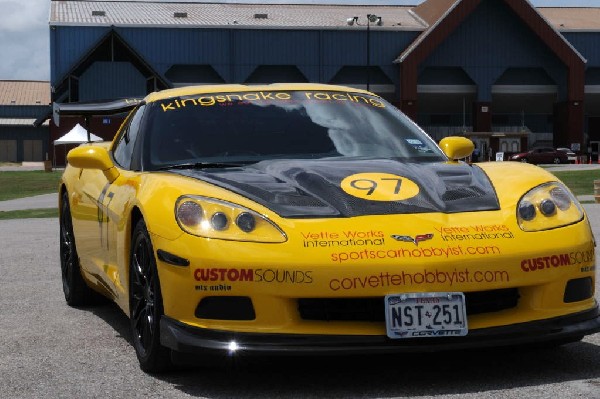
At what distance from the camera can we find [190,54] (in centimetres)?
6228

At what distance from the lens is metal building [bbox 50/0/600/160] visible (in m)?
62.2

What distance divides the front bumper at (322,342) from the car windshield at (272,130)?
1.22m

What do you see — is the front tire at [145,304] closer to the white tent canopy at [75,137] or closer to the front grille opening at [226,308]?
the front grille opening at [226,308]

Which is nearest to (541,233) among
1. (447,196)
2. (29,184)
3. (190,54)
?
(447,196)

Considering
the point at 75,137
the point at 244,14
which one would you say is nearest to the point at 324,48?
the point at 244,14

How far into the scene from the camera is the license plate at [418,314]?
13.6 feet

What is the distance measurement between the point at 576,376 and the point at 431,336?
2.45 ft

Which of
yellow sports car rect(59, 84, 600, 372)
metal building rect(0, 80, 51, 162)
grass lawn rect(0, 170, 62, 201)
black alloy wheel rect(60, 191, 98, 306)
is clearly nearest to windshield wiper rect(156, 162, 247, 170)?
yellow sports car rect(59, 84, 600, 372)

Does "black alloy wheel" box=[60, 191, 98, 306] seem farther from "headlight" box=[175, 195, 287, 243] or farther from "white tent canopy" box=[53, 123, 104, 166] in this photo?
"white tent canopy" box=[53, 123, 104, 166]

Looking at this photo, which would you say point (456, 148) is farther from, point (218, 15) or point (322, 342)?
point (218, 15)

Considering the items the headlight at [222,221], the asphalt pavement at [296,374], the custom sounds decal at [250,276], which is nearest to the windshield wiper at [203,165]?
the headlight at [222,221]

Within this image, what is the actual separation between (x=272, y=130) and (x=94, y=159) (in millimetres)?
962

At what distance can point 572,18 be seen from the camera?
72.8 meters

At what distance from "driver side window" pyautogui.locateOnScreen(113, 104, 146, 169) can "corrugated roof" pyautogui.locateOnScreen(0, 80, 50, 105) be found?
77324 millimetres
